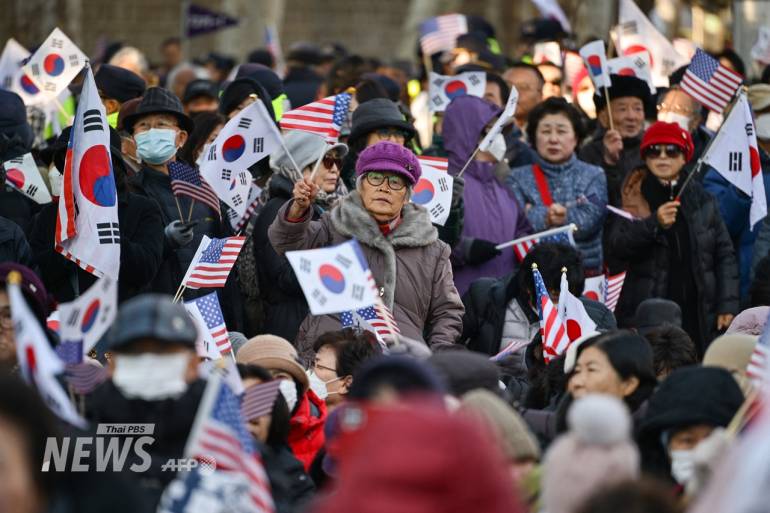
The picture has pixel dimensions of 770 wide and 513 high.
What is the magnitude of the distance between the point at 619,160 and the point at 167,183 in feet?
12.6

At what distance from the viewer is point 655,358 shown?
1004cm

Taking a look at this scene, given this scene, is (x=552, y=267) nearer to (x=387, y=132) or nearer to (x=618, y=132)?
(x=387, y=132)

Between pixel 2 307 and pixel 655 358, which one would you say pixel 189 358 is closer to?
pixel 2 307

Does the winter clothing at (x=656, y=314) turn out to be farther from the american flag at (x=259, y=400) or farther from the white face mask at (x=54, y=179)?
the american flag at (x=259, y=400)

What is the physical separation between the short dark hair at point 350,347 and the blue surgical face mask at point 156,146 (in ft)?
6.78

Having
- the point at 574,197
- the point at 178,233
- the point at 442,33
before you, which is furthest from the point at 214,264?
the point at 442,33

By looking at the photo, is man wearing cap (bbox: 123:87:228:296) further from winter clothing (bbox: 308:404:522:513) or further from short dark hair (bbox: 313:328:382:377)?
winter clothing (bbox: 308:404:522:513)

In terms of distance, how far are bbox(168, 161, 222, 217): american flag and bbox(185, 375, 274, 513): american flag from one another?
4.57 meters

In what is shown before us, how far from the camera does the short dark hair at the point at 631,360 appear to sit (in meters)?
8.70

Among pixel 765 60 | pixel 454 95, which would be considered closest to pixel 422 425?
pixel 454 95

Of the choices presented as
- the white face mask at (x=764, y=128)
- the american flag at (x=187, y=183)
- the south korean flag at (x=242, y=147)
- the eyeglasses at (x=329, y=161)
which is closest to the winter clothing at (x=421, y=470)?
the american flag at (x=187, y=183)

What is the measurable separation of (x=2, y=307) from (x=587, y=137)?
7.63 metres

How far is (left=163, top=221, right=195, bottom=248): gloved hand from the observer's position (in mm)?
11164

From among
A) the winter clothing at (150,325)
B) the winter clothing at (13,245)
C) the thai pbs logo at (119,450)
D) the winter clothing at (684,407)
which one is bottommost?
the winter clothing at (13,245)
